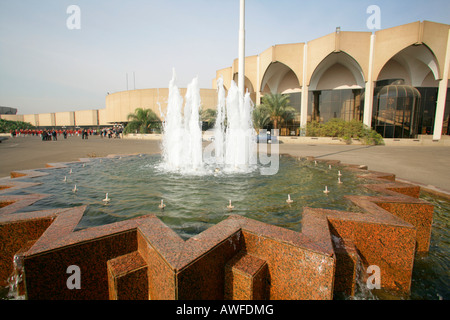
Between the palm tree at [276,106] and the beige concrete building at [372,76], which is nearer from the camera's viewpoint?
the beige concrete building at [372,76]

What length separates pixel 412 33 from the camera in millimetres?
20938

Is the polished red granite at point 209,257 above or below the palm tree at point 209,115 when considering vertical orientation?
below

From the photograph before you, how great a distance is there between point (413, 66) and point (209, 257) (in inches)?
1305

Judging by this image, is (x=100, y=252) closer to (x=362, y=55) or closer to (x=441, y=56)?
(x=362, y=55)

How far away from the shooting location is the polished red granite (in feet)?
6.04

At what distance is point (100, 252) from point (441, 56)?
30.9m

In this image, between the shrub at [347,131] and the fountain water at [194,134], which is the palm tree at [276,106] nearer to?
the shrub at [347,131]

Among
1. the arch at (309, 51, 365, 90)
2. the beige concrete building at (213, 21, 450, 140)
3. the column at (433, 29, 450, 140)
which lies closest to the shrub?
the beige concrete building at (213, 21, 450, 140)

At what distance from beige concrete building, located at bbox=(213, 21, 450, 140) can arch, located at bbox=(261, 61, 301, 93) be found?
6.0 inches

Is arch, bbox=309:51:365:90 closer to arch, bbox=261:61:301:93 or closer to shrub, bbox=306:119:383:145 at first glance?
arch, bbox=261:61:301:93

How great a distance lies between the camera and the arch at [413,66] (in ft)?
72.7

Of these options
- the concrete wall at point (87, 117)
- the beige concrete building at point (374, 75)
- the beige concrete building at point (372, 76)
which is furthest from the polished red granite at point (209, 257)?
the concrete wall at point (87, 117)
